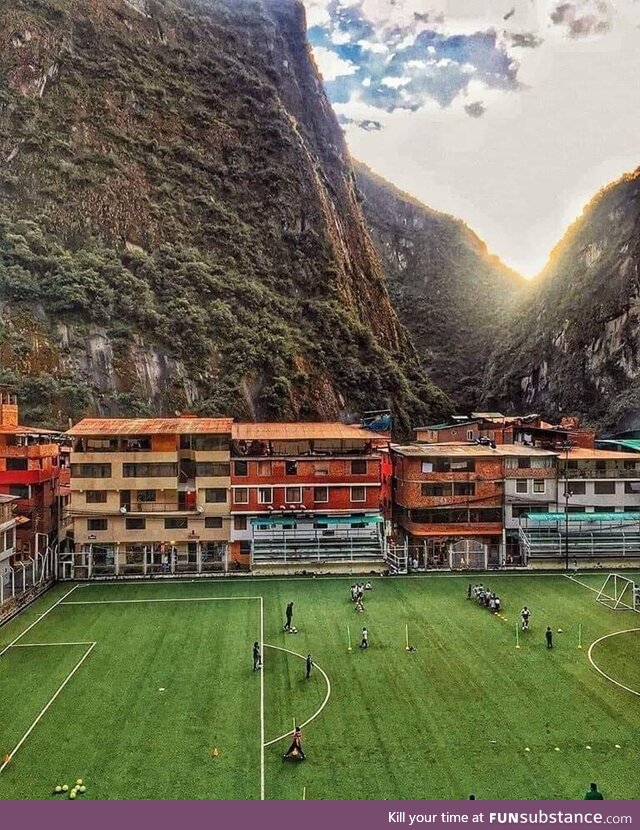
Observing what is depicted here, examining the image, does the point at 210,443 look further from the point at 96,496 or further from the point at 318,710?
the point at 318,710

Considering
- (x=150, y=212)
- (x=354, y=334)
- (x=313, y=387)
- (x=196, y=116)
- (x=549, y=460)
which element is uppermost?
(x=196, y=116)

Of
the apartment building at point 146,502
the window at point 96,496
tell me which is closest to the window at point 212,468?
the apartment building at point 146,502

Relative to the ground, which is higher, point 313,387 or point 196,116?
point 196,116

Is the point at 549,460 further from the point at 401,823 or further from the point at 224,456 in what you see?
the point at 401,823

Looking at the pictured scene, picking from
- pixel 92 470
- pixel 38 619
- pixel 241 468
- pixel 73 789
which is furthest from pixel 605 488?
pixel 73 789

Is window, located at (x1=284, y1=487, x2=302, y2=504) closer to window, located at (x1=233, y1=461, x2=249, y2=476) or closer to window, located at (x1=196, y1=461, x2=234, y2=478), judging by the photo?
window, located at (x1=233, y1=461, x2=249, y2=476)

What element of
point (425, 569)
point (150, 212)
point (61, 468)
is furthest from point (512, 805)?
point (150, 212)

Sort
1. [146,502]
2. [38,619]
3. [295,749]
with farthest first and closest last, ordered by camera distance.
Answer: [146,502] → [38,619] → [295,749]
